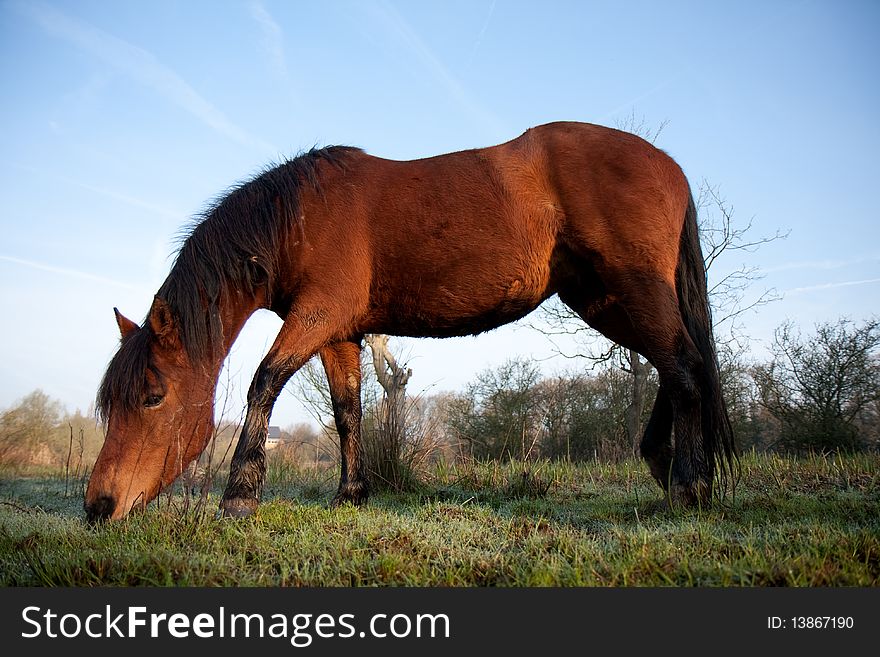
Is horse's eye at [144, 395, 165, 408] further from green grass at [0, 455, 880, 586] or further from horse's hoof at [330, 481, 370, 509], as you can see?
horse's hoof at [330, 481, 370, 509]

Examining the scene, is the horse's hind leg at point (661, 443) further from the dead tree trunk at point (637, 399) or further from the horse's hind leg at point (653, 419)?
the dead tree trunk at point (637, 399)

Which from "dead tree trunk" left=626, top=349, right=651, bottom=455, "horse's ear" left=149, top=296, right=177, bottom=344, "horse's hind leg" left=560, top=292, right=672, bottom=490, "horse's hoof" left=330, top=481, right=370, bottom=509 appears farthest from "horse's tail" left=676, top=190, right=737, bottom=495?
"dead tree trunk" left=626, top=349, right=651, bottom=455

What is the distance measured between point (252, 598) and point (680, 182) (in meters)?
3.78

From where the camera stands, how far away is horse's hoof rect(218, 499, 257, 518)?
3.17 m

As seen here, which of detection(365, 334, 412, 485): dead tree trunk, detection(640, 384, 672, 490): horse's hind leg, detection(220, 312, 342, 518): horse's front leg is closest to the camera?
detection(220, 312, 342, 518): horse's front leg

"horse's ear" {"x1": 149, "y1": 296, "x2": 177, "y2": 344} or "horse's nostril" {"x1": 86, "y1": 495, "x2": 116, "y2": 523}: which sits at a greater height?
"horse's ear" {"x1": 149, "y1": 296, "x2": 177, "y2": 344}

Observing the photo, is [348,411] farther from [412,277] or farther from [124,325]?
[124,325]

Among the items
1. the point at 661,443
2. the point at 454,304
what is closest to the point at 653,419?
the point at 661,443

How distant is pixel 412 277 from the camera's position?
367cm

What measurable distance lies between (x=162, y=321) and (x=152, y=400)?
0.50 metres

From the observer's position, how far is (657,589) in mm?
1768

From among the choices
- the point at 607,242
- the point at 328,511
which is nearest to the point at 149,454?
the point at 328,511

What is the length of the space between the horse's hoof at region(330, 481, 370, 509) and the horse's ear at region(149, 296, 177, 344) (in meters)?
1.61

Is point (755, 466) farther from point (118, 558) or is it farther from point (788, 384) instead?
point (788, 384)
